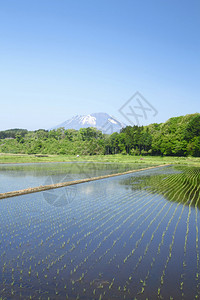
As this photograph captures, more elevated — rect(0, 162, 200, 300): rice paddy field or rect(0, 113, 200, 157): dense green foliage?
rect(0, 113, 200, 157): dense green foliage

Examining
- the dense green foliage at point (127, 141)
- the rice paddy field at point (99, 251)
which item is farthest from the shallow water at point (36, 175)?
the dense green foliage at point (127, 141)

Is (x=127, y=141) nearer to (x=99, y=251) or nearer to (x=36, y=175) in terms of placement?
(x=36, y=175)

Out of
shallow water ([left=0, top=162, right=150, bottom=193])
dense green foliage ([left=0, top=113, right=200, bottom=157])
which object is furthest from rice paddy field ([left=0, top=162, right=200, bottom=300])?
dense green foliage ([left=0, top=113, right=200, bottom=157])

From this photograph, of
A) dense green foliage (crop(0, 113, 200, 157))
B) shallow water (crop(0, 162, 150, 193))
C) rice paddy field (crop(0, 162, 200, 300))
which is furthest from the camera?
dense green foliage (crop(0, 113, 200, 157))

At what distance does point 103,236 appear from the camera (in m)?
6.44

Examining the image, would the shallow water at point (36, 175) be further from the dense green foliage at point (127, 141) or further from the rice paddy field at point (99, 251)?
the dense green foliage at point (127, 141)

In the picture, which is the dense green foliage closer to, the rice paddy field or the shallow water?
the shallow water

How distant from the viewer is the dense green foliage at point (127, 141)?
179 feet

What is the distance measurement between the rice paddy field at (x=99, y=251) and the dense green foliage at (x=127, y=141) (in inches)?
1775

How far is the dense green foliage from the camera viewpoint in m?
54.5

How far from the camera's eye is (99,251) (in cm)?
548

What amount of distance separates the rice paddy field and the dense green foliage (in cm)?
4507

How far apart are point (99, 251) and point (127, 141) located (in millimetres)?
60938

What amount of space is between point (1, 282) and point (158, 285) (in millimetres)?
2633
